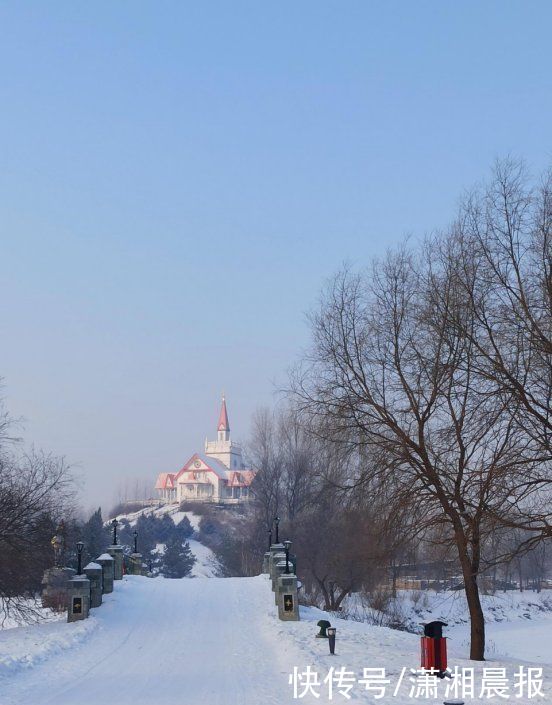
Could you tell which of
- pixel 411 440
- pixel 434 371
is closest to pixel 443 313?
pixel 434 371

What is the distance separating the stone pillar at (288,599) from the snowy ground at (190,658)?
12.3 inches

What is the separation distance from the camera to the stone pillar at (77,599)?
2069 centimetres

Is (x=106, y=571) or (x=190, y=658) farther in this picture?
(x=106, y=571)

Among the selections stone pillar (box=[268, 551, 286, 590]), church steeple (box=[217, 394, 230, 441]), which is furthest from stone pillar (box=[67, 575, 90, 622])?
church steeple (box=[217, 394, 230, 441])

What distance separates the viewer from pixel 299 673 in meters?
13.0

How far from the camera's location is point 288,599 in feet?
69.4

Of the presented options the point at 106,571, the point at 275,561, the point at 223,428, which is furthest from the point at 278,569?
the point at 223,428

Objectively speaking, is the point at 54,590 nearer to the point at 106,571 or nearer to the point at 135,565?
the point at 106,571

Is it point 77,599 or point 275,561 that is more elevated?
point 275,561

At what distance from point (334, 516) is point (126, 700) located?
33.5 meters

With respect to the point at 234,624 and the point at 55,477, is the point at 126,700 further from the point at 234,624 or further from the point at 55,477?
the point at 55,477

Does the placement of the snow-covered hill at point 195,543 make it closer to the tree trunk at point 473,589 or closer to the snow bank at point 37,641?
the snow bank at point 37,641

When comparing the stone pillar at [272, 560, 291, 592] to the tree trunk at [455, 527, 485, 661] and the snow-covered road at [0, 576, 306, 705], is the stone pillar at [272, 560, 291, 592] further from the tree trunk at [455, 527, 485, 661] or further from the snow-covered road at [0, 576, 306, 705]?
the tree trunk at [455, 527, 485, 661]

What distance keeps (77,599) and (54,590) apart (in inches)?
248
